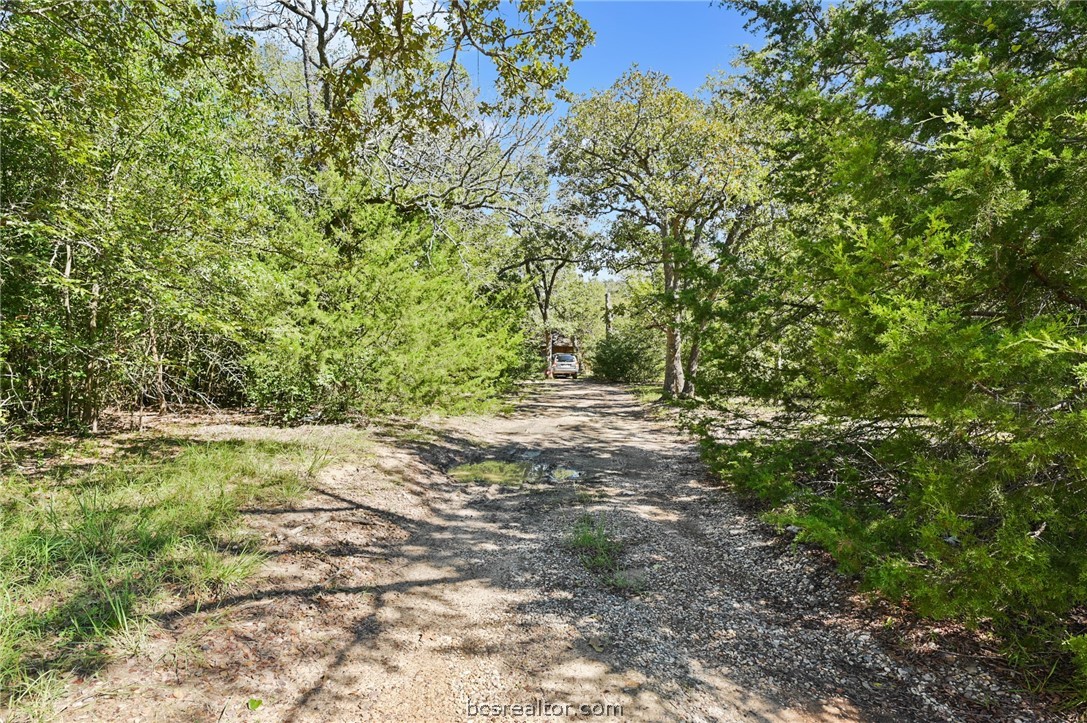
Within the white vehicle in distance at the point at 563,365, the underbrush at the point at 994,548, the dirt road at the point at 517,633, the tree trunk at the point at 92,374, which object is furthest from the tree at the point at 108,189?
the white vehicle in distance at the point at 563,365

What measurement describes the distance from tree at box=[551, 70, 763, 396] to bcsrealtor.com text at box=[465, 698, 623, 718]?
8.75 metres

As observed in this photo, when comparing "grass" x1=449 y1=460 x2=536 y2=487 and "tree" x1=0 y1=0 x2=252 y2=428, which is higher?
"tree" x1=0 y1=0 x2=252 y2=428

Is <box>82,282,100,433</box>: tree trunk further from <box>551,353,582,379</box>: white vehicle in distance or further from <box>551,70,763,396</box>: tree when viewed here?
<box>551,353,582,379</box>: white vehicle in distance

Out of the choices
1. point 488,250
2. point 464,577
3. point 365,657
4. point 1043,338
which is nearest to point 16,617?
point 365,657

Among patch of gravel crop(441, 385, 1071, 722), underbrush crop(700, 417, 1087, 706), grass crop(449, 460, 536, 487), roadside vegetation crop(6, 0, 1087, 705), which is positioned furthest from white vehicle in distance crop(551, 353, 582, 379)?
underbrush crop(700, 417, 1087, 706)

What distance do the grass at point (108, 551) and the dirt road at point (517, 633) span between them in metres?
0.20

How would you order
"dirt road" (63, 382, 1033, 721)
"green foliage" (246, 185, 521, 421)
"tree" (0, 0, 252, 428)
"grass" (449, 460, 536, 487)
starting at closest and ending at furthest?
"dirt road" (63, 382, 1033, 721), "tree" (0, 0, 252, 428), "grass" (449, 460, 536, 487), "green foliage" (246, 185, 521, 421)

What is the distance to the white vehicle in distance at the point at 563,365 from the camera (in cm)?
2744

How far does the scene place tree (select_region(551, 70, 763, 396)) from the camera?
37.4 feet

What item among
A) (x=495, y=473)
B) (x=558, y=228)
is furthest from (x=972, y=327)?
(x=558, y=228)

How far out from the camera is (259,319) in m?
6.46

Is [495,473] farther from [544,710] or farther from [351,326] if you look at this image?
[544,710]

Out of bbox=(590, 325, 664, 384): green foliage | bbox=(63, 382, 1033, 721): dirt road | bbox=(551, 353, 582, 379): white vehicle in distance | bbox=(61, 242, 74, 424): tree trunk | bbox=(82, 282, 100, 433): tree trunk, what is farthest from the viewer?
bbox=(551, 353, 582, 379): white vehicle in distance

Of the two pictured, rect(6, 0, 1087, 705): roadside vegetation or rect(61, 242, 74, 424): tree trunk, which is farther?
rect(61, 242, 74, 424): tree trunk
